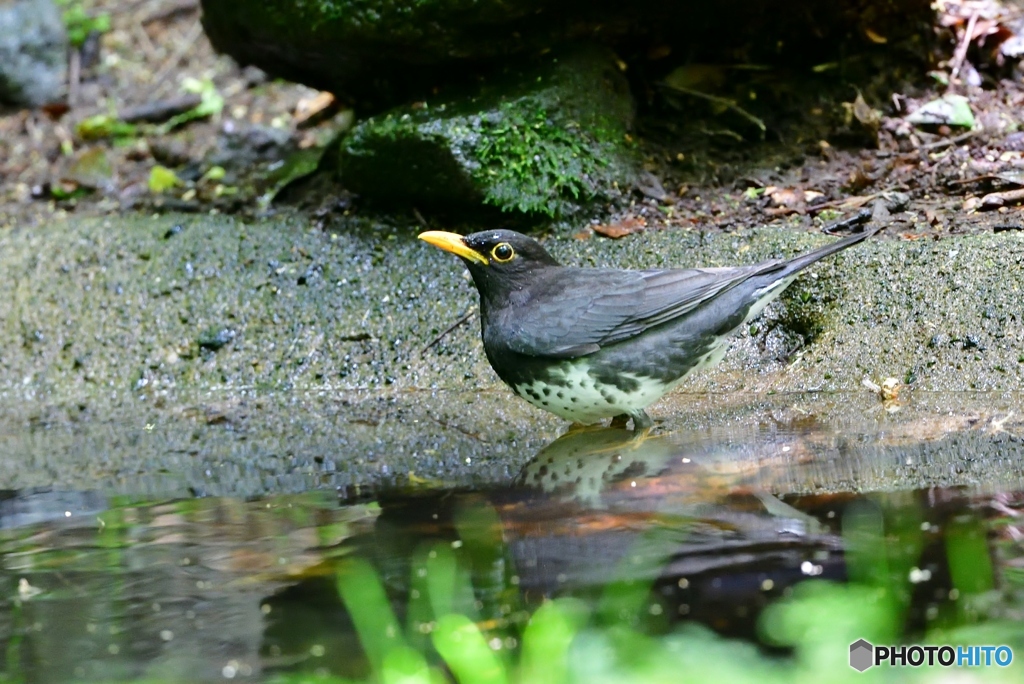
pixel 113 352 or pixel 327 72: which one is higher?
pixel 327 72

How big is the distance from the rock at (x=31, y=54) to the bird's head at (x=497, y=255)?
7.31m

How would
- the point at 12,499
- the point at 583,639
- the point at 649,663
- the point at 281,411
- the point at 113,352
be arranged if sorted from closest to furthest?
the point at 649,663
the point at 583,639
the point at 12,499
the point at 281,411
the point at 113,352

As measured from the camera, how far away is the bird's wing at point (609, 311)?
205 inches

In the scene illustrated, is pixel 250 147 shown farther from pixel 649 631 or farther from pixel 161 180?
pixel 649 631

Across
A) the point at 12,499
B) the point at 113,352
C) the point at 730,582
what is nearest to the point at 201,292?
the point at 113,352

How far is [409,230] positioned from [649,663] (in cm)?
515

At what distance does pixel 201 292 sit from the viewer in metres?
7.28

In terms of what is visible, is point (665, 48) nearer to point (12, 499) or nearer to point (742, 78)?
point (742, 78)

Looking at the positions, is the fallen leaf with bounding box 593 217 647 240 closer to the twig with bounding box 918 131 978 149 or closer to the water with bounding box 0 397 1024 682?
the twig with bounding box 918 131 978 149

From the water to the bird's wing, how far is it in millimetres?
550

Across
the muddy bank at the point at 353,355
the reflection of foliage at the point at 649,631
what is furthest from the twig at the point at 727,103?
the reflection of foliage at the point at 649,631

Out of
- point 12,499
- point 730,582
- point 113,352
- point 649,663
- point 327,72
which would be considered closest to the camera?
point 649,663

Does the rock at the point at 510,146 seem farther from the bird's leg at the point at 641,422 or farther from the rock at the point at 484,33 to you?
the bird's leg at the point at 641,422
